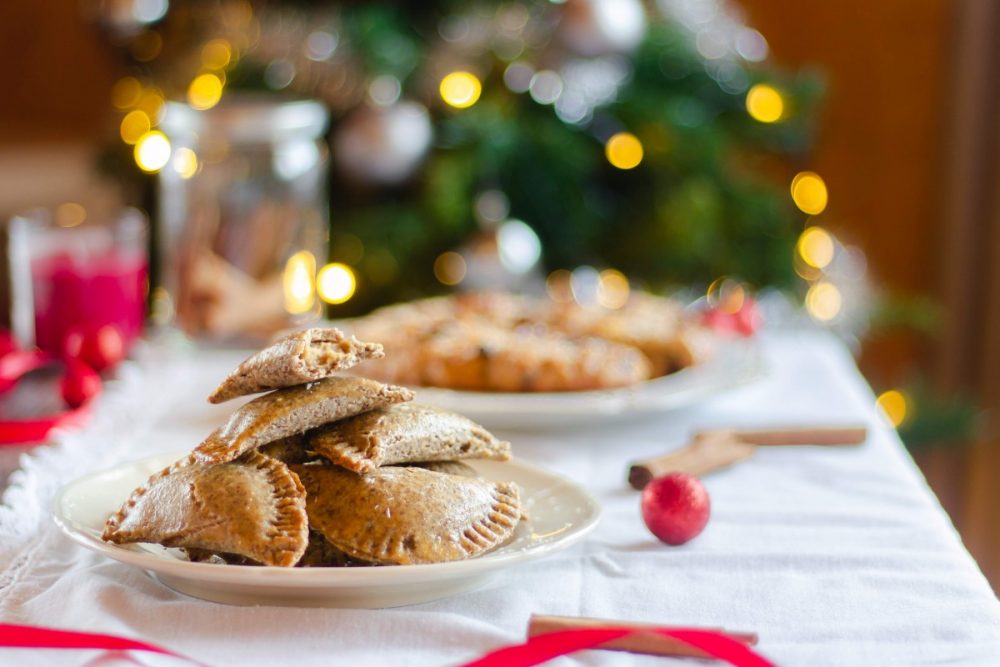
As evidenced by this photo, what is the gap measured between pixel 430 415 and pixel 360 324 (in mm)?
669

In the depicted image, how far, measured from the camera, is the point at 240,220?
6.08ft

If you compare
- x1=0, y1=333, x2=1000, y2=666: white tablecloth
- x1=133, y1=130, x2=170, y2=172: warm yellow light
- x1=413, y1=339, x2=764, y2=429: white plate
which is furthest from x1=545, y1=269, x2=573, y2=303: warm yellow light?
x1=133, y1=130, x2=170, y2=172: warm yellow light

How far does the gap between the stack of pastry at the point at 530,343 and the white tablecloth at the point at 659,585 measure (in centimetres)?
13

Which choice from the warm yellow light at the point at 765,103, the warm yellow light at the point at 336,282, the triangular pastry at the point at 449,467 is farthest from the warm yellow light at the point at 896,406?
the triangular pastry at the point at 449,467

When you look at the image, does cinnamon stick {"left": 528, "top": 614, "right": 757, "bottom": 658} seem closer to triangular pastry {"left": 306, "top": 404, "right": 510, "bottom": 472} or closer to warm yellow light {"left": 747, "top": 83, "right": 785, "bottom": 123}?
triangular pastry {"left": 306, "top": 404, "right": 510, "bottom": 472}

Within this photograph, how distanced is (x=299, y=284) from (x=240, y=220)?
0.46 feet

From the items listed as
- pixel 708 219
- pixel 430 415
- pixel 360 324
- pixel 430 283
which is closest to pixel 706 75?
pixel 708 219

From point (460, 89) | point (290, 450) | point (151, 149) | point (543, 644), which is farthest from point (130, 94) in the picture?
point (543, 644)

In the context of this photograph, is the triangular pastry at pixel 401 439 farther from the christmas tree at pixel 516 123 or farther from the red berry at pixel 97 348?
the christmas tree at pixel 516 123

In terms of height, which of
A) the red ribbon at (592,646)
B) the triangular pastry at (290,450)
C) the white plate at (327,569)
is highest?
the triangular pastry at (290,450)

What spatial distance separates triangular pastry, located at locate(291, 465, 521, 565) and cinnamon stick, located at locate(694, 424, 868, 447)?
0.46 m

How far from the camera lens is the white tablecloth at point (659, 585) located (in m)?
0.80

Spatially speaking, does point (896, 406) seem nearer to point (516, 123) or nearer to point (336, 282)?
point (516, 123)

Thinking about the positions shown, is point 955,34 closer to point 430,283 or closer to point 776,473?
point 430,283
